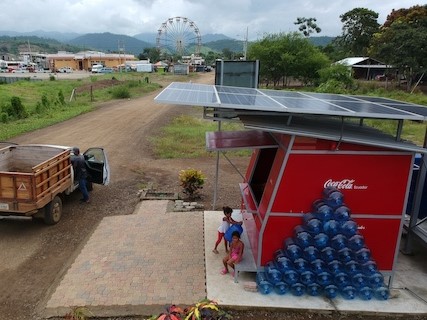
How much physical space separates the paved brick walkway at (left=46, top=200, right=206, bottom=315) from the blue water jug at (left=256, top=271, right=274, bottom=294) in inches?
38.8

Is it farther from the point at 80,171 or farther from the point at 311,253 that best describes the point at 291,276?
the point at 80,171

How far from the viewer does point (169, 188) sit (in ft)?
39.6

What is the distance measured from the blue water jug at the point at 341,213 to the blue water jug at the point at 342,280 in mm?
914

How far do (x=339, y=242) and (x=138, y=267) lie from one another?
3733 mm

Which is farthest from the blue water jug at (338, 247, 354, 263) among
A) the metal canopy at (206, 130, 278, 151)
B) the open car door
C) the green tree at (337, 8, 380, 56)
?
the green tree at (337, 8, 380, 56)

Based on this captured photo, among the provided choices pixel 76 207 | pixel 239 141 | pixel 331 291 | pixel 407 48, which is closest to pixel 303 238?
pixel 331 291

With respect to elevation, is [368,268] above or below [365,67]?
below

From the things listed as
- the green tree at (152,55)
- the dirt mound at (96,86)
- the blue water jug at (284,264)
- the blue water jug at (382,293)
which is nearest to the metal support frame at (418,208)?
the blue water jug at (382,293)

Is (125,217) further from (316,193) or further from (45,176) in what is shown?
(316,193)

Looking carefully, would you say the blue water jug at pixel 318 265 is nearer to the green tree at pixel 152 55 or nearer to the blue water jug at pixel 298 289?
the blue water jug at pixel 298 289

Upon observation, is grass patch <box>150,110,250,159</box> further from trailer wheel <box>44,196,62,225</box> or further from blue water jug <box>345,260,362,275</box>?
blue water jug <box>345,260,362,275</box>

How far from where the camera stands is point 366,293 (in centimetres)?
625

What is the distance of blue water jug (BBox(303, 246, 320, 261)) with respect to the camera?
6.12 m

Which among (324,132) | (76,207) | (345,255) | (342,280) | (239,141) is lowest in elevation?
(76,207)
